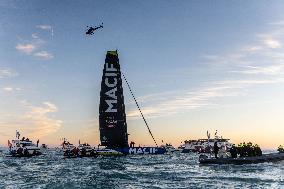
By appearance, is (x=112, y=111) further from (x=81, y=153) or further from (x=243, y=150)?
(x=243, y=150)

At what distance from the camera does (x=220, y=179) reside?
36406 millimetres

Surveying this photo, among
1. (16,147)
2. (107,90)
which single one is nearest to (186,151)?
(16,147)

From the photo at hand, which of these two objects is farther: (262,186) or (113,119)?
(113,119)

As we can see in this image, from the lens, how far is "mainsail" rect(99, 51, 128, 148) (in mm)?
84250

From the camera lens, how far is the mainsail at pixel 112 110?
3317 inches

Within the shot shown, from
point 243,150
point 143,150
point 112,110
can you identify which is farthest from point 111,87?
point 243,150

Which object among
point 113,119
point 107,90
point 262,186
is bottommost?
point 262,186

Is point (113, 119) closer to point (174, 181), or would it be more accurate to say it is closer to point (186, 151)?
point (174, 181)

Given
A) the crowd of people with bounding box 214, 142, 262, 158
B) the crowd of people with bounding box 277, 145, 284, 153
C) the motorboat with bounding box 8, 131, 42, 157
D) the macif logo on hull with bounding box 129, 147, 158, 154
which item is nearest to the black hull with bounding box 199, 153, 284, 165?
the crowd of people with bounding box 214, 142, 262, 158

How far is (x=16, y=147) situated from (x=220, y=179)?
285 feet

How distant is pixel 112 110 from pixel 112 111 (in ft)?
0.79

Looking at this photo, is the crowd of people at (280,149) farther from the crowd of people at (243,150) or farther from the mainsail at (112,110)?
the mainsail at (112,110)

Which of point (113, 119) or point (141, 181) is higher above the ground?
point (113, 119)

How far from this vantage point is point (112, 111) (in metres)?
84.6
